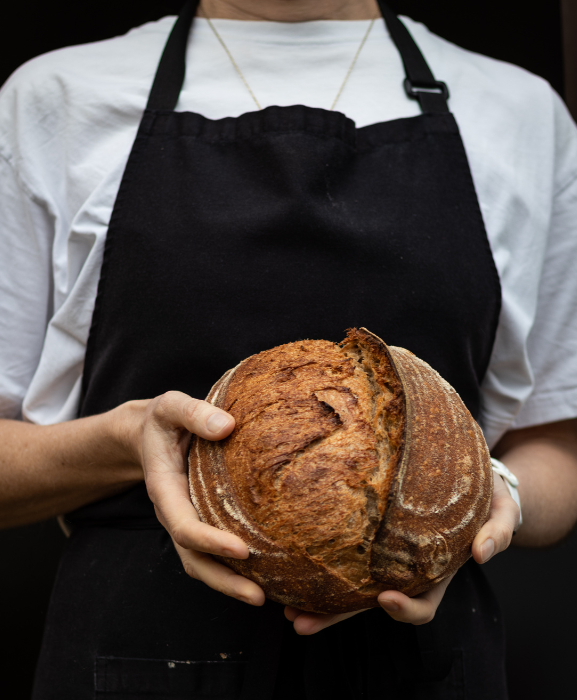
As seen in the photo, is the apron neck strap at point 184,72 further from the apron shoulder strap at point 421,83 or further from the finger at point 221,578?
the finger at point 221,578

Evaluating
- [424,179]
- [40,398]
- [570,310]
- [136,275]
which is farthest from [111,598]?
[570,310]

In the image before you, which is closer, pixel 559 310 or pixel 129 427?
pixel 129 427

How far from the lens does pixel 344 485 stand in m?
1.03

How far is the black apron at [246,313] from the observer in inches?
52.9

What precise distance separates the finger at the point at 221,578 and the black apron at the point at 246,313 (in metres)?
0.28

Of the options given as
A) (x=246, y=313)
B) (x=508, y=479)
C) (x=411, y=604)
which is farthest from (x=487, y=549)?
(x=246, y=313)

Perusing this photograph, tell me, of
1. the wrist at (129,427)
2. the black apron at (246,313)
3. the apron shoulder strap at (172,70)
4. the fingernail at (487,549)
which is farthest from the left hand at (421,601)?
the apron shoulder strap at (172,70)

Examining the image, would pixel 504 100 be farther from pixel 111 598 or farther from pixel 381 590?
pixel 111 598

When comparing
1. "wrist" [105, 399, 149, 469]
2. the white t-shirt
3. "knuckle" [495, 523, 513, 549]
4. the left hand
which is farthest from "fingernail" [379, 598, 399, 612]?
the white t-shirt

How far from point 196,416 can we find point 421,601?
0.52 meters

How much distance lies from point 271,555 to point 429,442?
33 cm

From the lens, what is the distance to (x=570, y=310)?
1766mm

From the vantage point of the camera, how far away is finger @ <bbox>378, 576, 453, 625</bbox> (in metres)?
1.02

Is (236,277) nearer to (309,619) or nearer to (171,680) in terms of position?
(309,619)
